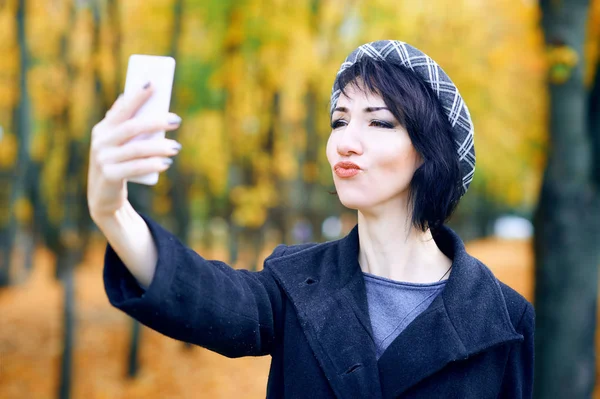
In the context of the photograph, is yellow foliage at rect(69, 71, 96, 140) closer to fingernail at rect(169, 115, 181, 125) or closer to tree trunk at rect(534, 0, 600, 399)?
tree trunk at rect(534, 0, 600, 399)

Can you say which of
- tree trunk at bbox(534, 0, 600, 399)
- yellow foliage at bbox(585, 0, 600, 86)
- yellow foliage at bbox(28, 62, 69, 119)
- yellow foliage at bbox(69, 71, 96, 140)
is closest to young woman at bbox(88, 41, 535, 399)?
tree trunk at bbox(534, 0, 600, 399)

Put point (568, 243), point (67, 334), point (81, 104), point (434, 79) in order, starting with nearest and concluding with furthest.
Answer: point (434, 79), point (568, 243), point (67, 334), point (81, 104)

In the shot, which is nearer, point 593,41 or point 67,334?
point 593,41

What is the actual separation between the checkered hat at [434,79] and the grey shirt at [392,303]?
17.4 inches

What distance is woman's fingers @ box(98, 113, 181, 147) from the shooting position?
4.31 ft

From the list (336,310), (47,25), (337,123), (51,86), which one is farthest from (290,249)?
(47,25)

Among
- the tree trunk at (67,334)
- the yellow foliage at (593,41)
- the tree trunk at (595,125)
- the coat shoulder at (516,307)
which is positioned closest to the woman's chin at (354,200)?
the coat shoulder at (516,307)

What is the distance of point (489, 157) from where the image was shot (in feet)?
60.1

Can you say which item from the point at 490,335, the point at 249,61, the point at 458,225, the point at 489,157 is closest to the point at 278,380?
the point at 490,335

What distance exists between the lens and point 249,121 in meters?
12.0

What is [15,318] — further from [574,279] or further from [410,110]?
[410,110]

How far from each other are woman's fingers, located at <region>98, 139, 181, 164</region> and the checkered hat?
92 centimetres

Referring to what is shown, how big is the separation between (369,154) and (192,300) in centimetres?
75

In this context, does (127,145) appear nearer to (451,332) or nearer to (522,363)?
(451,332)
